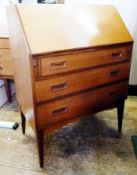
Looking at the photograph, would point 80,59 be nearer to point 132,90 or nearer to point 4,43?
point 4,43

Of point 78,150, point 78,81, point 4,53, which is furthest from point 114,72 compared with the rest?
point 4,53

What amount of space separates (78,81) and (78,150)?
25.2 inches

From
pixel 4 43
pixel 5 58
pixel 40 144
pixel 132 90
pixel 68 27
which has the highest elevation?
pixel 68 27

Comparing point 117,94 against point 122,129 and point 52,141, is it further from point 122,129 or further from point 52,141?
point 52,141

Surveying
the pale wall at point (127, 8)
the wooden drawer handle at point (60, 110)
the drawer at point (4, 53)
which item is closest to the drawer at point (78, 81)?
the wooden drawer handle at point (60, 110)

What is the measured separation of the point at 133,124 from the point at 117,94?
0.52 meters

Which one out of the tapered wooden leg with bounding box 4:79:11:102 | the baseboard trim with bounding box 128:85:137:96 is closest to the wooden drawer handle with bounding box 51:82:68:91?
the tapered wooden leg with bounding box 4:79:11:102

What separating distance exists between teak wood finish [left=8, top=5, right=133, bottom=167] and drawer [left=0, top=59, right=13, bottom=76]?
71cm

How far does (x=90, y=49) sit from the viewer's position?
1.37 metres

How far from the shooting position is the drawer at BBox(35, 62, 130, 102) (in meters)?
1.27

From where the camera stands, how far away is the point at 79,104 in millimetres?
1485

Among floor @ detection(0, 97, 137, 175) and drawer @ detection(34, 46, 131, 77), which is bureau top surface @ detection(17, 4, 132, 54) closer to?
drawer @ detection(34, 46, 131, 77)

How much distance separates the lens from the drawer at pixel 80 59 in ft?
4.01

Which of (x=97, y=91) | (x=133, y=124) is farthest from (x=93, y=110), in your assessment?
(x=133, y=124)
